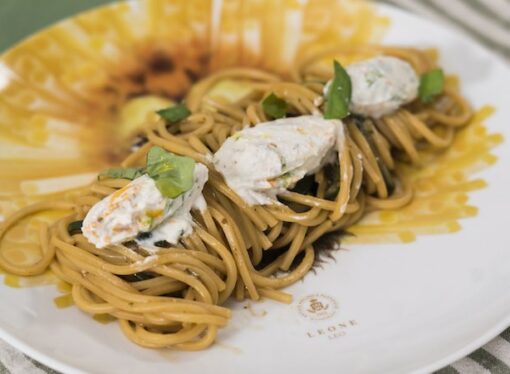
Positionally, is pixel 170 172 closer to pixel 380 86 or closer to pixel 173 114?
pixel 173 114

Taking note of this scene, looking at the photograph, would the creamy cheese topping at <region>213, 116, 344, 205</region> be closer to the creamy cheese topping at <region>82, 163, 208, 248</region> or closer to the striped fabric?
the creamy cheese topping at <region>82, 163, 208, 248</region>

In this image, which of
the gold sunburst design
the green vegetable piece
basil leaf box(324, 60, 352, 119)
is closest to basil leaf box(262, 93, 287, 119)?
basil leaf box(324, 60, 352, 119)

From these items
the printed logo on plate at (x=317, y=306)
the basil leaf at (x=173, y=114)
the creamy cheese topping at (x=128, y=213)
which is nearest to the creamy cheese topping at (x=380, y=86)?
the basil leaf at (x=173, y=114)

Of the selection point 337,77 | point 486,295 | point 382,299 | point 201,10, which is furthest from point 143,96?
point 486,295

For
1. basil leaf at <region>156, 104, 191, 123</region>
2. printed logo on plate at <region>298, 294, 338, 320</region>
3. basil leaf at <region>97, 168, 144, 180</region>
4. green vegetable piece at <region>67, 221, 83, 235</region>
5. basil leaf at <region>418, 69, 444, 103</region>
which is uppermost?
basil leaf at <region>418, 69, 444, 103</region>

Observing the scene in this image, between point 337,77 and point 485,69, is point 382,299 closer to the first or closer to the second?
point 337,77

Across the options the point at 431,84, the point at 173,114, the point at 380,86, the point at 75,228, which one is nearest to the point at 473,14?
the point at 431,84
